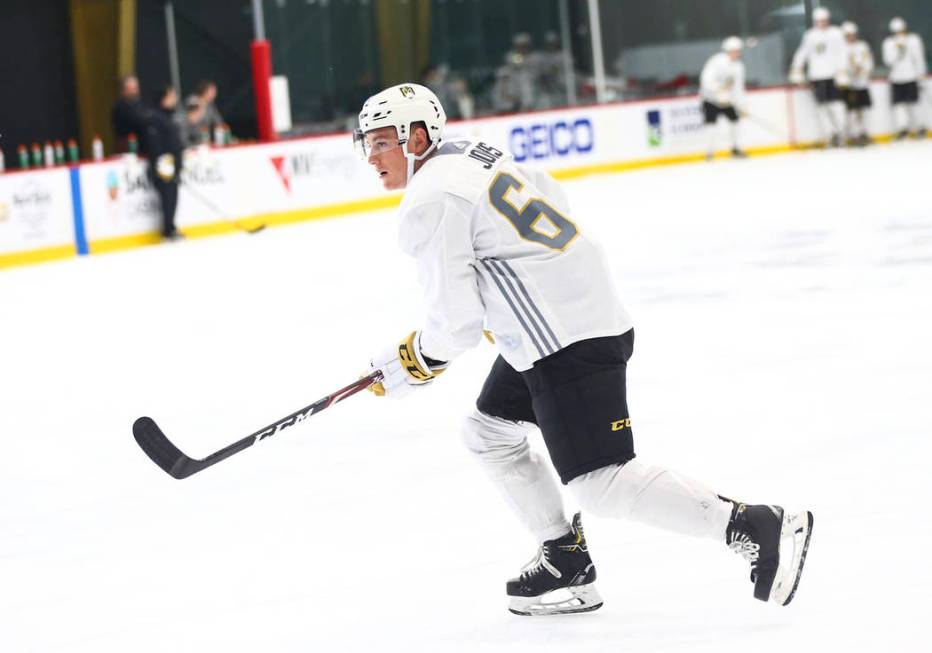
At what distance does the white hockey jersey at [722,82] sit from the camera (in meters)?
15.6

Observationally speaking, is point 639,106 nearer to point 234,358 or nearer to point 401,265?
point 401,265

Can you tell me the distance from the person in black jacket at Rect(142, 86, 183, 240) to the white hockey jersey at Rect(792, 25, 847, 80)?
8.16 m

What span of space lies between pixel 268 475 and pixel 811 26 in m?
16.0

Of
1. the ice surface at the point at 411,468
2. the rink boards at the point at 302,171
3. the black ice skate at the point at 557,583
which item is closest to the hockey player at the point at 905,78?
the rink boards at the point at 302,171

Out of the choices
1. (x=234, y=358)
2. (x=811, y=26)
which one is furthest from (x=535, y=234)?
(x=811, y=26)

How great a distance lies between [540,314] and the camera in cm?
245

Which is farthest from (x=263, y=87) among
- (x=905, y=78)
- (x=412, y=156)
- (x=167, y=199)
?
(x=412, y=156)

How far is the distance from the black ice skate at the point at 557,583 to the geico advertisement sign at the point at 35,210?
28.0 feet

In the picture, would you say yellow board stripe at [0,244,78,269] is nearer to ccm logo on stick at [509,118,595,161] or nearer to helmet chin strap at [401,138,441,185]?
ccm logo on stick at [509,118,595,161]

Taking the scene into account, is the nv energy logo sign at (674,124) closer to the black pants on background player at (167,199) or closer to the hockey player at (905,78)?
the hockey player at (905,78)

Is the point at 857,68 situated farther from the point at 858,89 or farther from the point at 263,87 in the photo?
the point at 263,87

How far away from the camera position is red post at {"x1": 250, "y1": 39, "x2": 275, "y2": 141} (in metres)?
12.7

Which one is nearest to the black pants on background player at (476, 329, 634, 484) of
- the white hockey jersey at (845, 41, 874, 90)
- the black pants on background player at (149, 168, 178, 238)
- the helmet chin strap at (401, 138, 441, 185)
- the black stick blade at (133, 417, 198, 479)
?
the helmet chin strap at (401, 138, 441, 185)

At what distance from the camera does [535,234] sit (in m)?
2.45
